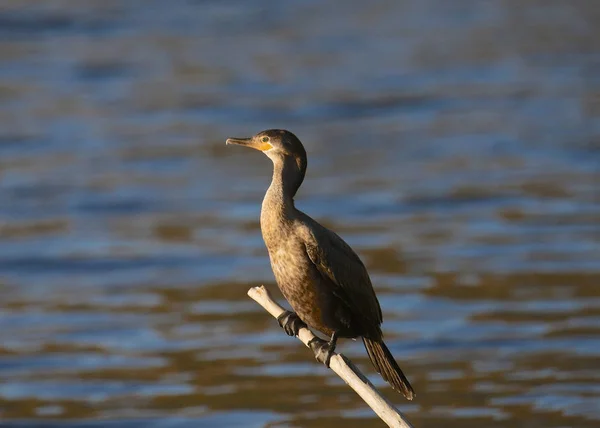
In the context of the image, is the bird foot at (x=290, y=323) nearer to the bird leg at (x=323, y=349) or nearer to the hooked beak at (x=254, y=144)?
the bird leg at (x=323, y=349)

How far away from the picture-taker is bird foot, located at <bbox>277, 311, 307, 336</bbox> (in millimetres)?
5183

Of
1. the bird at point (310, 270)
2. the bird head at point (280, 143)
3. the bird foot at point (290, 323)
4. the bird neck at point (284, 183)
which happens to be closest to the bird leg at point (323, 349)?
the bird at point (310, 270)

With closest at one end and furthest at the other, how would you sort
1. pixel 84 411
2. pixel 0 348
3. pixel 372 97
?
pixel 84 411 < pixel 0 348 < pixel 372 97

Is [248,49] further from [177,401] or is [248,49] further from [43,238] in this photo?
[177,401]

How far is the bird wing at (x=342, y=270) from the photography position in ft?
16.4

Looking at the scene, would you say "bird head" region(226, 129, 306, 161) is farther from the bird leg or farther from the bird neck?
the bird leg

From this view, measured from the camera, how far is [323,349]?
5.05m

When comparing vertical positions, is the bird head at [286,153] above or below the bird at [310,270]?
above

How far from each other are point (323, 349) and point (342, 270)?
293 mm

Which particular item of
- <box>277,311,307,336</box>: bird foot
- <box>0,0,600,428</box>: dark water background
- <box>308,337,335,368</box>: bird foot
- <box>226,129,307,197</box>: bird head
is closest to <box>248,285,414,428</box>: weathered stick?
<box>308,337,335,368</box>: bird foot

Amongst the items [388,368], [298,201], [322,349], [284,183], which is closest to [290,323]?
[322,349]

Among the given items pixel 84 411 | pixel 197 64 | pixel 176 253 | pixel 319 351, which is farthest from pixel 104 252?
pixel 197 64

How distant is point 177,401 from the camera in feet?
27.0

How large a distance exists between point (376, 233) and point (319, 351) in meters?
6.53
